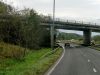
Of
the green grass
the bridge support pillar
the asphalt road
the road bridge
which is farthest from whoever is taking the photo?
the bridge support pillar

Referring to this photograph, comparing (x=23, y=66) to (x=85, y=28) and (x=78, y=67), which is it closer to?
(x=78, y=67)

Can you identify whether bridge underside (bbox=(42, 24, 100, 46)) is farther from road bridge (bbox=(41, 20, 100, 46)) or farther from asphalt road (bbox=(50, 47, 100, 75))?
asphalt road (bbox=(50, 47, 100, 75))

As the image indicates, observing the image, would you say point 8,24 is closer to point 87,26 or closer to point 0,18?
point 0,18

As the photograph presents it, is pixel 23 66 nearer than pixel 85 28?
Yes

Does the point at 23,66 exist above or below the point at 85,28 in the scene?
above

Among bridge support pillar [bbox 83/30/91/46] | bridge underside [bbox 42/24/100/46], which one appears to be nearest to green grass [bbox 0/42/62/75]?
bridge underside [bbox 42/24/100/46]

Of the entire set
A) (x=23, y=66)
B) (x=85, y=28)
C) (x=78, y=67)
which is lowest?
(x=85, y=28)

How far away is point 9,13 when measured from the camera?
38.4 meters

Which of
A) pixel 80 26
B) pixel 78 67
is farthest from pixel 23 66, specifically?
pixel 80 26

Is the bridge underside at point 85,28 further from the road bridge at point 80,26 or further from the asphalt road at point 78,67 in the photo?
the asphalt road at point 78,67

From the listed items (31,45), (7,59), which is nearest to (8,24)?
(7,59)

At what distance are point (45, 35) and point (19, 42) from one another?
34666 mm

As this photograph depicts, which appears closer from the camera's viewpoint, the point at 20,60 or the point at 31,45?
the point at 20,60

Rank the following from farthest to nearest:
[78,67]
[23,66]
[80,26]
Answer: [80,26] < [78,67] < [23,66]
